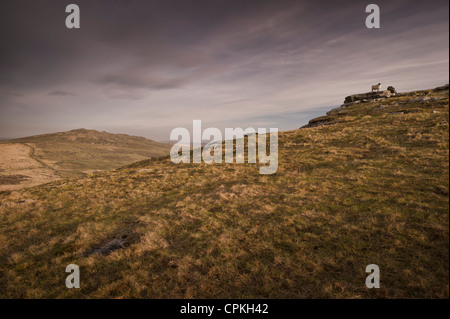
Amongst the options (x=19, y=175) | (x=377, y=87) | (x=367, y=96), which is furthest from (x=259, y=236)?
(x=19, y=175)

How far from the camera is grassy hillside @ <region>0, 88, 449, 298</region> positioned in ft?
20.9

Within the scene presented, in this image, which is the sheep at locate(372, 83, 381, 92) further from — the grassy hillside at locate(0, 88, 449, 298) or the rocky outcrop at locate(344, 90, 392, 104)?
the grassy hillside at locate(0, 88, 449, 298)

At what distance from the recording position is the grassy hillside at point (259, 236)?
6.37m

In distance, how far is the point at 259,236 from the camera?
9117mm

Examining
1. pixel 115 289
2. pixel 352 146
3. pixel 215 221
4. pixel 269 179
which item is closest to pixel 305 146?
pixel 352 146

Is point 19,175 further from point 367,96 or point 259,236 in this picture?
point 367,96

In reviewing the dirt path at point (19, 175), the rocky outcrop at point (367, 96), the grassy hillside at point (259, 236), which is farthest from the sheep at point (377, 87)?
Answer: the dirt path at point (19, 175)

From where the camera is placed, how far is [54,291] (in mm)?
6914

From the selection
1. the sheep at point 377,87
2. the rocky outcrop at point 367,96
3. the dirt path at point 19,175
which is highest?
the sheep at point 377,87

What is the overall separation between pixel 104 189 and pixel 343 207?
2117 centimetres

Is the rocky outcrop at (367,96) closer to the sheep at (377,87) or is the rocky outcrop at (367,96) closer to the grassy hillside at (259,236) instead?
the sheep at (377,87)

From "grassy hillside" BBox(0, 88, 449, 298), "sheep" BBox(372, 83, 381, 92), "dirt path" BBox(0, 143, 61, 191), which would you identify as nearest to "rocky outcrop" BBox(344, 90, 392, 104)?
"sheep" BBox(372, 83, 381, 92)
